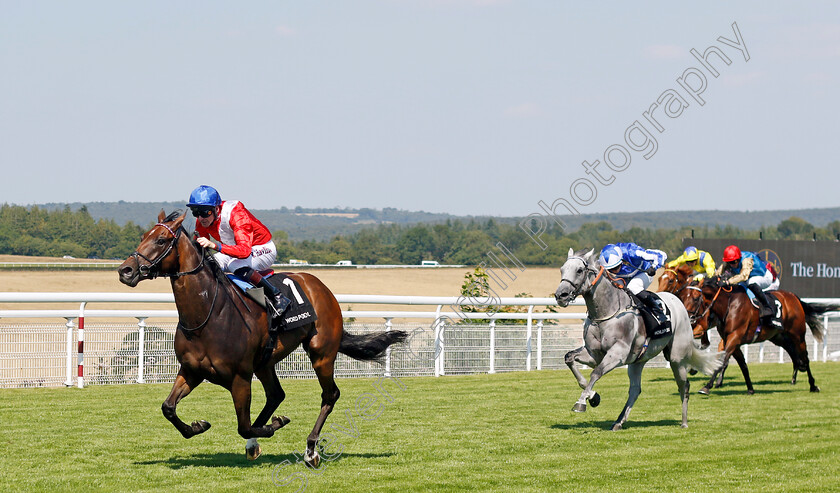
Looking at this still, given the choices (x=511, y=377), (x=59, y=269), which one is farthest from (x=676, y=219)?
(x=511, y=377)

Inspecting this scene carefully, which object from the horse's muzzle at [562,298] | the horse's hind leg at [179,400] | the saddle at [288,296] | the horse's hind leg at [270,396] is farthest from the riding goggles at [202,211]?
the horse's muzzle at [562,298]

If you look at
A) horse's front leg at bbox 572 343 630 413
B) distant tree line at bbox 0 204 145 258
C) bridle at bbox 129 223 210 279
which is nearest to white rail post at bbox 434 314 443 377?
horse's front leg at bbox 572 343 630 413

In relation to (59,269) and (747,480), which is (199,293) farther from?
(59,269)

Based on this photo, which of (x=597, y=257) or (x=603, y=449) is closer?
(x=603, y=449)

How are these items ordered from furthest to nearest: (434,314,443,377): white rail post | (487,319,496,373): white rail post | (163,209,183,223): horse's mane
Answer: (487,319,496,373): white rail post < (434,314,443,377): white rail post < (163,209,183,223): horse's mane

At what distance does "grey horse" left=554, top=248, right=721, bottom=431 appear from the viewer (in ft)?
24.7

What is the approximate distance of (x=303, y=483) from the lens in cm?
530

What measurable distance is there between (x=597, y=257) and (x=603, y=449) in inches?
73.9

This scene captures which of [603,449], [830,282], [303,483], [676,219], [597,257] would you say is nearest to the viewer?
[303,483]

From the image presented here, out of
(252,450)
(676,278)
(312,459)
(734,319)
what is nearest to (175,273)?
(252,450)

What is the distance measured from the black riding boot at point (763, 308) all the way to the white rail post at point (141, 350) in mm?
7516

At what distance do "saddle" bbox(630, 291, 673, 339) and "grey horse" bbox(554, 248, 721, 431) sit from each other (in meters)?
0.06

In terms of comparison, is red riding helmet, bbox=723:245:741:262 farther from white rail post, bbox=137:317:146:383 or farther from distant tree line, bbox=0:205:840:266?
white rail post, bbox=137:317:146:383

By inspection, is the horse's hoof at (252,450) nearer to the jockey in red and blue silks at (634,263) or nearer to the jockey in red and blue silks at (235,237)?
the jockey in red and blue silks at (235,237)
